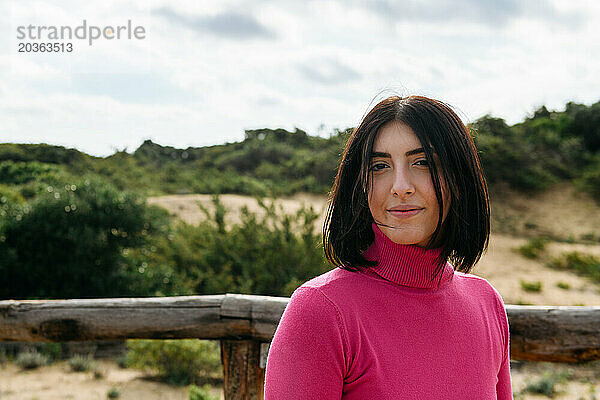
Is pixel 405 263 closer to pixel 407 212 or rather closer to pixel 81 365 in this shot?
pixel 407 212

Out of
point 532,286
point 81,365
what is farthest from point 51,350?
point 532,286

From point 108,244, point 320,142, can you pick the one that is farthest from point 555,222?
point 108,244

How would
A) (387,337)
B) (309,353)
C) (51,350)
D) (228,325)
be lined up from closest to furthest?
(309,353)
(387,337)
(228,325)
(51,350)

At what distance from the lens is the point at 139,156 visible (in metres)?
27.7

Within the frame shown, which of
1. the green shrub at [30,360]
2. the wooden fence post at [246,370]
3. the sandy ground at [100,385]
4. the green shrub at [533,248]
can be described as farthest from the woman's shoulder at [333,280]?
the green shrub at [533,248]

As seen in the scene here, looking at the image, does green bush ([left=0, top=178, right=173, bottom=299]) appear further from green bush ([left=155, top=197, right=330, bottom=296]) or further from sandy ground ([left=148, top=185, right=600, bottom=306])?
sandy ground ([left=148, top=185, right=600, bottom=306])

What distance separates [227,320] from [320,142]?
19.6m

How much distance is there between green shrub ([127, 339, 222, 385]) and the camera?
5047 millimetres

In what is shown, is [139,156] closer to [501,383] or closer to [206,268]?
[206,268]

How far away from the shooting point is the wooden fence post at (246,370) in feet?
6.62

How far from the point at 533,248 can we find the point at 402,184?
11.1 m

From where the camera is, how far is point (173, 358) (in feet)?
16.8

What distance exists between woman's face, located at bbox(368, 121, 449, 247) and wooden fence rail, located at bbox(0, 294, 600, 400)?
2.76 feet

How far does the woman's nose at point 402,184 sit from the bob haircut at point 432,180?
0.05 meters
